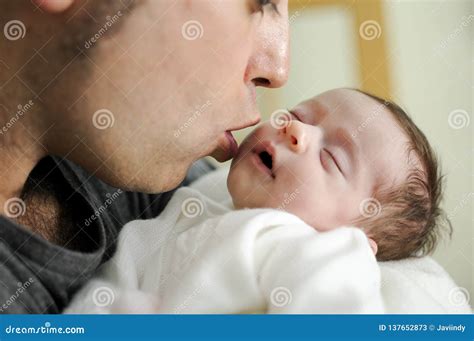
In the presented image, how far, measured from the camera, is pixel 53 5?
90cm

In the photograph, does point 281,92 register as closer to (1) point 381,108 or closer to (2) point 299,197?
(1) point 381,108

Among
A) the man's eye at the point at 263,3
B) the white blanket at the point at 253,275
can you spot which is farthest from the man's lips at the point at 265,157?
the man's eye at the point at 263,3

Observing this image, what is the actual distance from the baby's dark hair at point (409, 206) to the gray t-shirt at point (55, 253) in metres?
0.42

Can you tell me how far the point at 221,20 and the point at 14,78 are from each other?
0.33m

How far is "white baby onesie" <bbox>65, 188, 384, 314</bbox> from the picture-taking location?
2.75 ft

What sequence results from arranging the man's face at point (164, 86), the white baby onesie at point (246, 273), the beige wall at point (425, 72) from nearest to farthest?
the white baby onesie at point (246, 273) → the man's face at point (164, 86) → the beige wall at point (425, 72)

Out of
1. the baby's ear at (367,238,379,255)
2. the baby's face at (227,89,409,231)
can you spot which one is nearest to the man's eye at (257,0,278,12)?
the baby's face at (227,89,409,231)

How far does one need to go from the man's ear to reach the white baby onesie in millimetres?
378

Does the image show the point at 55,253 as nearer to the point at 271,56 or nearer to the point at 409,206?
the point at 271,56

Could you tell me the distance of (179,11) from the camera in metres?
0.97

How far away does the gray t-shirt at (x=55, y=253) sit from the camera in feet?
2.98

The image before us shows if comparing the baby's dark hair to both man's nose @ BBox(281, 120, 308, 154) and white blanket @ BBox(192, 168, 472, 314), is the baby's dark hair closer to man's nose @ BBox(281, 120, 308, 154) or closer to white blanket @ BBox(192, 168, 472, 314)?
→ white blanket @ BBox(192, 168, 472, 314)

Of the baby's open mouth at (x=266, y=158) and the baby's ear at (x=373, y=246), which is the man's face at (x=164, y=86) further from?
the baby's ear at (x=373, y=246)

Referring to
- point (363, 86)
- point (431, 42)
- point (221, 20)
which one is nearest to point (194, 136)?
point (221, 20)
